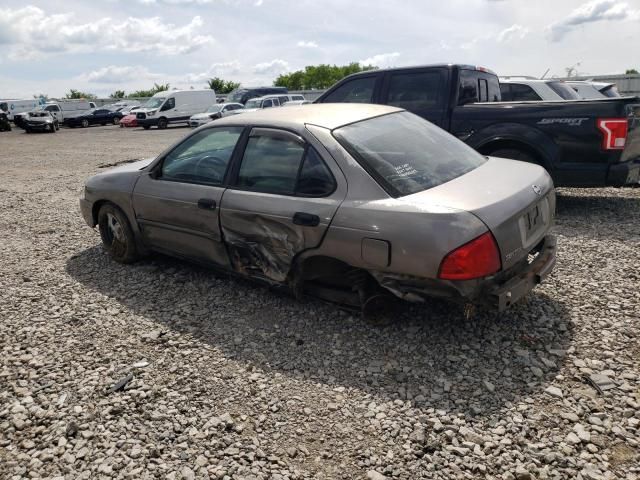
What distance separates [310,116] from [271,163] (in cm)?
49

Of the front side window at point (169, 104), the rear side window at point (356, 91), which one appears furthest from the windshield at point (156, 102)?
the rear side window at point (356, 91)

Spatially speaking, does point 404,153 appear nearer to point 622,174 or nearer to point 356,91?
point 622,174

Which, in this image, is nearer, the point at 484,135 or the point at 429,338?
the point at 429,338

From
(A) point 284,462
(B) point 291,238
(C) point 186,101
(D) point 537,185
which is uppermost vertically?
(C) point 186,101

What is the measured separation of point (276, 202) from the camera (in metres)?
3.48

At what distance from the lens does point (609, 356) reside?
302 cm

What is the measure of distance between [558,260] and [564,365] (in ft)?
6.11

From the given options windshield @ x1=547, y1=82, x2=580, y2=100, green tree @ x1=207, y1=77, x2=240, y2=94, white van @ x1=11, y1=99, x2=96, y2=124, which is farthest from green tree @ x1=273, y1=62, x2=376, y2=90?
windshield @ x1=547, y1=82, x2=580, y2=100

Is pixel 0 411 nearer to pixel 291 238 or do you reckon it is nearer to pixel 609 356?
pixel 291 238

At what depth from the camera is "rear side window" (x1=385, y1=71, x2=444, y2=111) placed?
659 centimetres

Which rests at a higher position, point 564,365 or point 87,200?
point 87,200

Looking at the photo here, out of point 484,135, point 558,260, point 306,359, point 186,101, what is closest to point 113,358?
point 306,359

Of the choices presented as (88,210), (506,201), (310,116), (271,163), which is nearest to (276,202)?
(271,163)

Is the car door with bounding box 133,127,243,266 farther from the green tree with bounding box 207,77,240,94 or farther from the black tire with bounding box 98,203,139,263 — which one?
the green tree with bounding box 207,77,240,94
